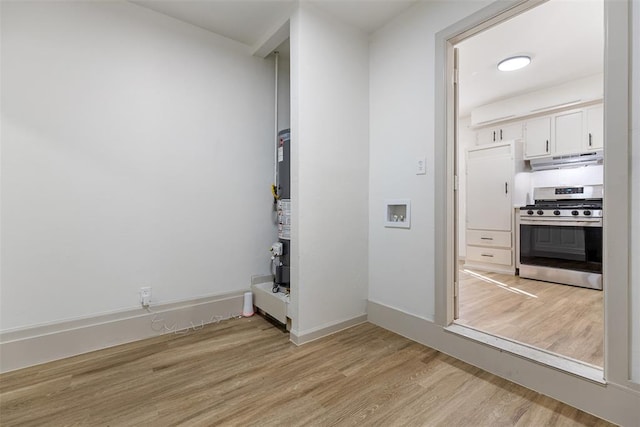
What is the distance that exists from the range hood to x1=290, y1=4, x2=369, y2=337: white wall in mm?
3404

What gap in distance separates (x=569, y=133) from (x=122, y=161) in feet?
17.8

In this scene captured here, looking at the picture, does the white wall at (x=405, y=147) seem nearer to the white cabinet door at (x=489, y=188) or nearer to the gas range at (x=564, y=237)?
the gas range at (x=564, y=237)

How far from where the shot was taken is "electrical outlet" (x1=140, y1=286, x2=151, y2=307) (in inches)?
84.1

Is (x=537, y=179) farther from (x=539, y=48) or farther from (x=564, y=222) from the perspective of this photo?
(x=539, y=48)

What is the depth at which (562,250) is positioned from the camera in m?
3.47

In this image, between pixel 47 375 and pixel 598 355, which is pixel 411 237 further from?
Answer: pixel 47 375

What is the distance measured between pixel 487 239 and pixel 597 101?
89.9 inches

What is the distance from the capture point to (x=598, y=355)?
1.71 meters

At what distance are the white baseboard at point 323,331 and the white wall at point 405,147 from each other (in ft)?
0.79

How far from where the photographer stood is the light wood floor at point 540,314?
1874 mm

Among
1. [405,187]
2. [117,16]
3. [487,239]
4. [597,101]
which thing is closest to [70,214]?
[117,16]

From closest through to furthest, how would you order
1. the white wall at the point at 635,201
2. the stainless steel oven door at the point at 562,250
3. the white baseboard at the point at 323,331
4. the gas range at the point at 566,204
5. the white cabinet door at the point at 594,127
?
the white wall at the point at 635,201 < the white baseboard at the point at 323,331 < the stainless steel oven door at the point at 562,250 < the gas range at the point at 566,204 < the white cabinet door at the point at 594,127

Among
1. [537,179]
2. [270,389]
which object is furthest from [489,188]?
[270,389]

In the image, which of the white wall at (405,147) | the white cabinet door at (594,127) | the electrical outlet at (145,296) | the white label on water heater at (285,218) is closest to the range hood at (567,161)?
the white cabinet door at (594,127)
